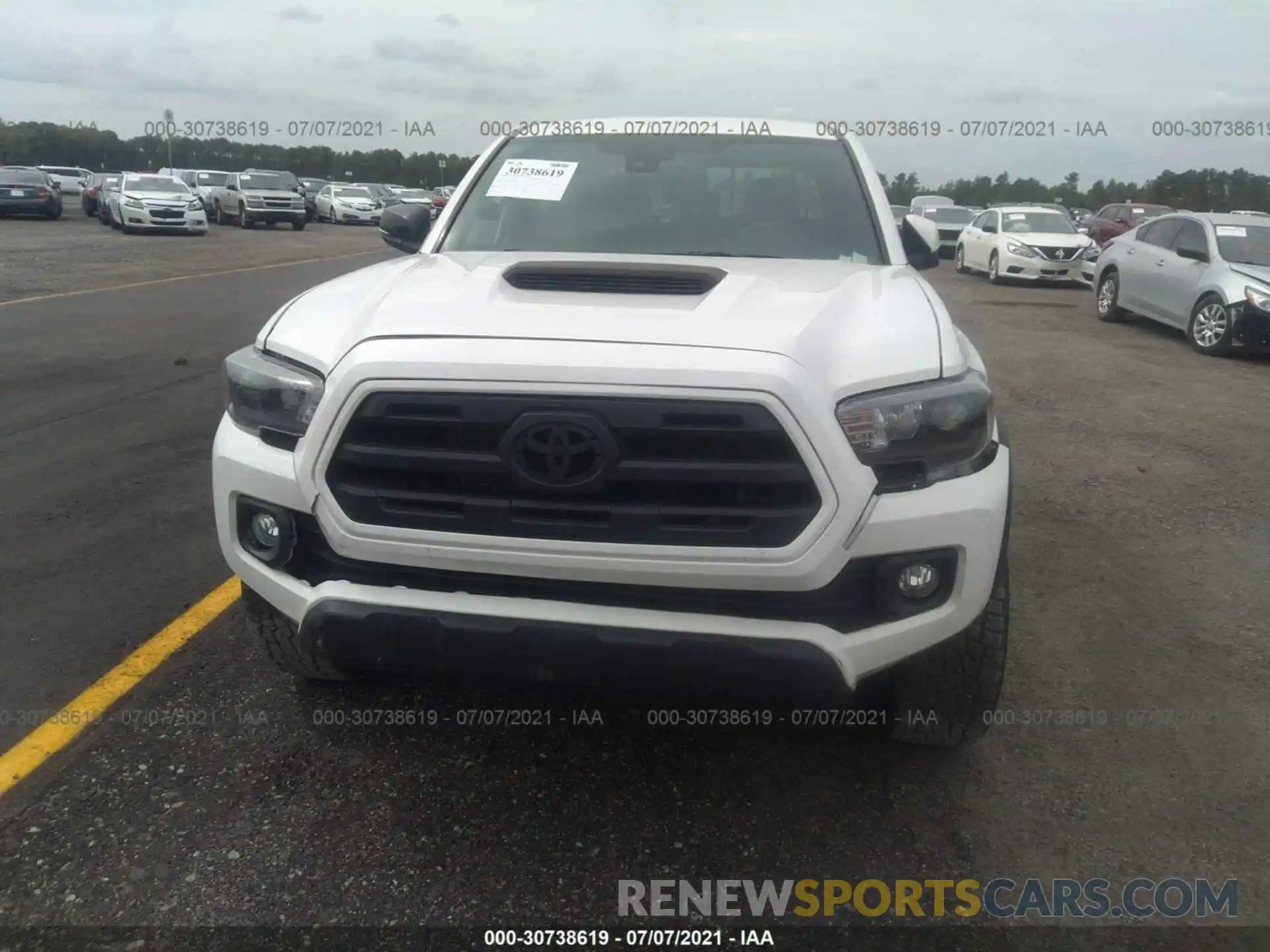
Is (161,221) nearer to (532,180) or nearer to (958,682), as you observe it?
(532,180)

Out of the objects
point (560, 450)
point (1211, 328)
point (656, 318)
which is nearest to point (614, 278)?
point (656, 318)

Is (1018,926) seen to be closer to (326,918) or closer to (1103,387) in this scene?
(326,918)

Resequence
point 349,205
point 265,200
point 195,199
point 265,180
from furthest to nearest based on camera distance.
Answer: point 349,205
point 265,180
point 265,200
point 195,199

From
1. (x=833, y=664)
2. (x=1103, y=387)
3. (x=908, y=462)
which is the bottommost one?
(x=1103, y=387)

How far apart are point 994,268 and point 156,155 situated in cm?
6081

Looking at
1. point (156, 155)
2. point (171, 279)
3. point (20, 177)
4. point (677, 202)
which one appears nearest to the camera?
point (677, 202)

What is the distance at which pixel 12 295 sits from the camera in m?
12.9

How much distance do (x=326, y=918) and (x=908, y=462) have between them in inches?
66.7

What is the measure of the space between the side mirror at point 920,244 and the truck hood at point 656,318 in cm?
88

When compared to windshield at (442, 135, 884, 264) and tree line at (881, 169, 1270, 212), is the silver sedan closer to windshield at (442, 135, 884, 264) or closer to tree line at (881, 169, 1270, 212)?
windshield at (442, 135, 884, 264)

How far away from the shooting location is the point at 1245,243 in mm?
11625

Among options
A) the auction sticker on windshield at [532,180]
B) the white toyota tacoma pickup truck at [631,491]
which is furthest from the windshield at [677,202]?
the white toyota tacoma pickup truck at [631,491]

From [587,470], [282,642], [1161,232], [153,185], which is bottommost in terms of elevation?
[282,642]

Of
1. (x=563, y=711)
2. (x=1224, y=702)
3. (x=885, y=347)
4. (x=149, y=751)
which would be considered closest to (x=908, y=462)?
(x=885, y=347)
